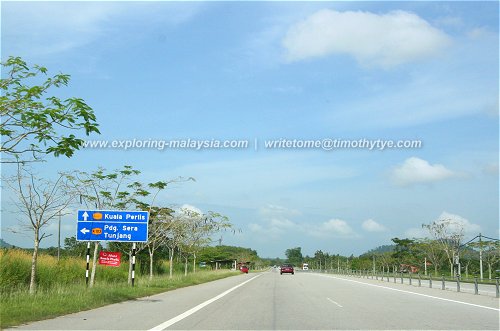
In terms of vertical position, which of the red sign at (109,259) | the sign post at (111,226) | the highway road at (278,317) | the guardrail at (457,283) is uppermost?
the sign post at (111,226)

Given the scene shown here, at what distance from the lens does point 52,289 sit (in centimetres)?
2069

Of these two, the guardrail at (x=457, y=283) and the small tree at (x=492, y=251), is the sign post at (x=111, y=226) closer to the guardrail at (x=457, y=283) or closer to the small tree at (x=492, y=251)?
the guardrail at (x=457, y=283)

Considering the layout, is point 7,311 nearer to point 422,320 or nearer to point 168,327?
point 168,327

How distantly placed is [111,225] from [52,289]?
5.73m

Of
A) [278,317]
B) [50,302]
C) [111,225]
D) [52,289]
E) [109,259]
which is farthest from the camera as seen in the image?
[109,259]

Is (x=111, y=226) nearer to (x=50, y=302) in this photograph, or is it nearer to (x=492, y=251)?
(x=50, y=302)

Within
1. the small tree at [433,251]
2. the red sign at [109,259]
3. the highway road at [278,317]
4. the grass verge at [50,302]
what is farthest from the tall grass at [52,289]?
the small tree at [433,251]

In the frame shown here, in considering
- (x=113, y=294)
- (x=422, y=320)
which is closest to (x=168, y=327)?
(x=422, y=320)

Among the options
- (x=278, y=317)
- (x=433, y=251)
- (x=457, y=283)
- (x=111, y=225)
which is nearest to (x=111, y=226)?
(x=111, y=225)

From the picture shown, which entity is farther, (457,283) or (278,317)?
(457,283)

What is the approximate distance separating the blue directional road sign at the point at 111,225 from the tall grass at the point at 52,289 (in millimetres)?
2363

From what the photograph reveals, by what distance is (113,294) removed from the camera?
21141mm

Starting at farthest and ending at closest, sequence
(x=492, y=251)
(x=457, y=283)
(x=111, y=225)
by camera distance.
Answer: (x=492, y=251) < (x=457, y=283) < (x=111, y=225)

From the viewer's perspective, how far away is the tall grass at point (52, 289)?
1476 cm
